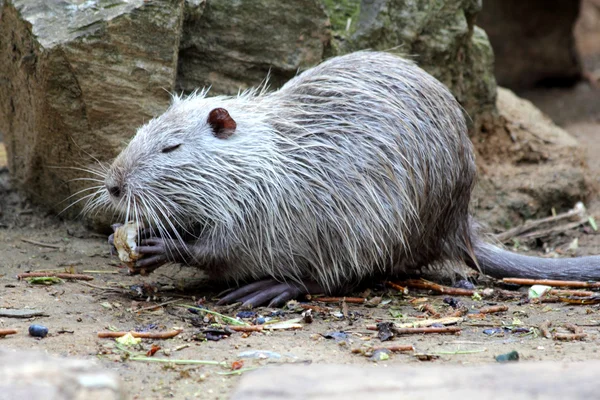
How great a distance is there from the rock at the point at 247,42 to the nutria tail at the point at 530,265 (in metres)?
1.95

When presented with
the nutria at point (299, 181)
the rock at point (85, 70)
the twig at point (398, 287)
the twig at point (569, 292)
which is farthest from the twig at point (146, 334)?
the twig at point (569, 292)

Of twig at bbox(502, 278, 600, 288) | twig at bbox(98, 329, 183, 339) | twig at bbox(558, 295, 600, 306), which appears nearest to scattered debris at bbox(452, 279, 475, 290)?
twig at bbox(502, 278, 600, 288)

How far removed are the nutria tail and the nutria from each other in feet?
0.05

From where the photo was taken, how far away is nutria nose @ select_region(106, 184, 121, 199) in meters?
4.55

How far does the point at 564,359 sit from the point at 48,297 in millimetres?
2751

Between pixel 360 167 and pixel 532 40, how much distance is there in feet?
25.4

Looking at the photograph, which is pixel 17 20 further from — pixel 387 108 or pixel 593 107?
pixel 593 107

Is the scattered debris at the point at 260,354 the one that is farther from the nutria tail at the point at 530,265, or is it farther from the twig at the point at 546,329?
the nutria tail at the point at 530,265

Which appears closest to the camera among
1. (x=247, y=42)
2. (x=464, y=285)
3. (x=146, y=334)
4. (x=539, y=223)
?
(x=146, y=334)

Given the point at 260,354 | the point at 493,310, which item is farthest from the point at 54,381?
the point at 493,310

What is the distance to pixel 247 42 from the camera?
581 cm

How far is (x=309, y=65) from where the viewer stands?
5.96 m

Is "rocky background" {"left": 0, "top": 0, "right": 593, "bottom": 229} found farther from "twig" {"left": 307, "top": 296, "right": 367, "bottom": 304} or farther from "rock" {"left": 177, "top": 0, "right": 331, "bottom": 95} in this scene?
"twig" {"left": 307, "top": 296, "right": 367, "bottom": 304}

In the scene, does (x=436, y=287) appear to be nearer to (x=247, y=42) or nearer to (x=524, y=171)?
(x=247, y=42)
